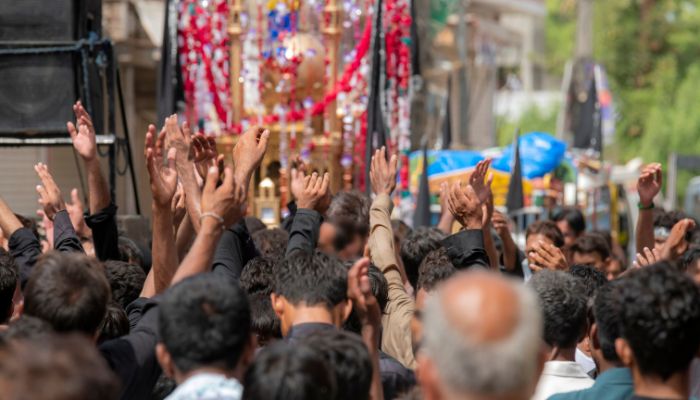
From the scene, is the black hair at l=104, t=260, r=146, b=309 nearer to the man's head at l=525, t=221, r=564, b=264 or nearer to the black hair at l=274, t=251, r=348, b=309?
the black hair at l=274, t=251, r=348, b=309

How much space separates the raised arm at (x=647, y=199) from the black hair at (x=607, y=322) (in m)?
2.66

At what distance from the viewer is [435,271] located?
5.53m

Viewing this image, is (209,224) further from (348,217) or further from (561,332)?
(348,217)

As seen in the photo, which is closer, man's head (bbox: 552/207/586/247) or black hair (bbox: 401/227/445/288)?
black hair (bbox: 401/227/445/288)

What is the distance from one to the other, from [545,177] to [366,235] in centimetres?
1005

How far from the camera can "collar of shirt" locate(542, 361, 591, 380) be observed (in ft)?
15.9

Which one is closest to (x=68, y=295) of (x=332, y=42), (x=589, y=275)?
(x=589, y=275)

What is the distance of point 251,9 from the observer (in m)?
15.9

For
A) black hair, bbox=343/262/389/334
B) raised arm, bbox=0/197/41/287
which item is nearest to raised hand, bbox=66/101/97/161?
raised arm, bbox=0/197/41/287

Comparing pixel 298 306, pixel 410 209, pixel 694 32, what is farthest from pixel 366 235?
pixel 694 32

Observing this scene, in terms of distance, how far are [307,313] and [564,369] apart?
1.07 meters

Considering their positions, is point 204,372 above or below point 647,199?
below

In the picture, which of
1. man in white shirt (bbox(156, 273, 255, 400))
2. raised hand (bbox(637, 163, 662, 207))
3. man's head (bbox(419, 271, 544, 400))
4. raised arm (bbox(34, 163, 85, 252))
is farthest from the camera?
raised hand (bbox(637, 163, 662, 207))

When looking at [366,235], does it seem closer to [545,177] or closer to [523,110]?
[545,177]
